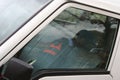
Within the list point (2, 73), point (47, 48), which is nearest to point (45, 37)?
point (47, 48)

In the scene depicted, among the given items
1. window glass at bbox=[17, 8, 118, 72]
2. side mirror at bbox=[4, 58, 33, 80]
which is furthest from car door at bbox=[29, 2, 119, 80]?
side mirror at bbox=[4, 58, 33, 80]

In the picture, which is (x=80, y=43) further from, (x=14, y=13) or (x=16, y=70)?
(x=16, y=70)

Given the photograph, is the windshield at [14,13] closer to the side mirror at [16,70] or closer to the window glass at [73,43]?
the window glass at [73,43]

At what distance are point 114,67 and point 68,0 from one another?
734 mm

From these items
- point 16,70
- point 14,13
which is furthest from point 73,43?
point 16,70

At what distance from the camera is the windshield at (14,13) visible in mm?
2875

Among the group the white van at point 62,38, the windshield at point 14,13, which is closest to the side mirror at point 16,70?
the white van at point 62,38

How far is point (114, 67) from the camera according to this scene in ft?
10.6

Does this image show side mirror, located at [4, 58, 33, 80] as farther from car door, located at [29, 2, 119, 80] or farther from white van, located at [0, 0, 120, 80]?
car door, located at [29, 2, 119, 80]

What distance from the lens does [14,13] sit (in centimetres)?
303

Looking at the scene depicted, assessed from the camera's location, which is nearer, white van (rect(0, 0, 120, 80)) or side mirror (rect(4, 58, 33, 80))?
Answer: side mirror (rect(4, 58, 33, 80))

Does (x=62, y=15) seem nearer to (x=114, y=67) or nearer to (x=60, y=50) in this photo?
(x=60, y=50)

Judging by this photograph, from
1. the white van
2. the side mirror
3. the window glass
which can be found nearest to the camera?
the side mirror

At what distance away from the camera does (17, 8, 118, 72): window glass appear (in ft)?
9.81
